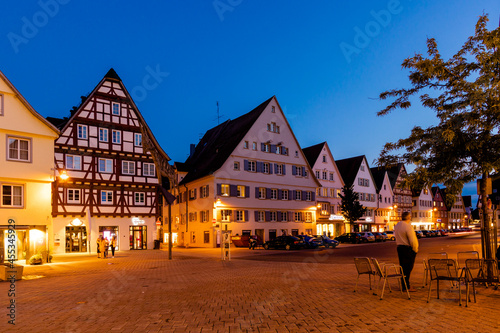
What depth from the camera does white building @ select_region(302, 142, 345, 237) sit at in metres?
58.5

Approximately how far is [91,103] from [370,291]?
32.7m

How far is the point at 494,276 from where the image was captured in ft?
36.9

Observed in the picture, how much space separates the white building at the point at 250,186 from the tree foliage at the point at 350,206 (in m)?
5.71

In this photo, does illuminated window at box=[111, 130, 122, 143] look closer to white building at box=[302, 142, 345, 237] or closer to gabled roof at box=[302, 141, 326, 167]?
white building at box=[302, 142, 345, 237]

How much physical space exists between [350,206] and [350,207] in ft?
0.53

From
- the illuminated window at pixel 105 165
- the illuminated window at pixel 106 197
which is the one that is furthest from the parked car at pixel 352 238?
the illuminated window at pixel 105 165

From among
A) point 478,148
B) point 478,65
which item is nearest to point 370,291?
point 478,148

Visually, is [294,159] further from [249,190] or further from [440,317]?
[440,317]

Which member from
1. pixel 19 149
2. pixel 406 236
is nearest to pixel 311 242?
pixel 19 149

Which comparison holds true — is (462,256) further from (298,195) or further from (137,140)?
(298,195)

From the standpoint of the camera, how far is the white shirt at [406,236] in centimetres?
1003

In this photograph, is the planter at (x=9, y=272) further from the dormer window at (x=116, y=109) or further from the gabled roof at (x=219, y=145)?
the gabled roof at (x=219, y=145)

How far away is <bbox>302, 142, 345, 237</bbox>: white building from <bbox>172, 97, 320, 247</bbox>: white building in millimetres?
4111

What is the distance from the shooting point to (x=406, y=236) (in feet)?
33.2
